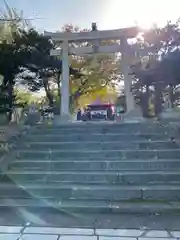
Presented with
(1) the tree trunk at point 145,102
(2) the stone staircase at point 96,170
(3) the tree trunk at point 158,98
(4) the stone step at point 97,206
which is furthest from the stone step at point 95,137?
(1) the tree trunk at point 145,102

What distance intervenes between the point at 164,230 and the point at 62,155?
324cm

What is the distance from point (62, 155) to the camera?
21.3 ft

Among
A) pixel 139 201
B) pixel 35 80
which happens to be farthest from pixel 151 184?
pixel 35 80

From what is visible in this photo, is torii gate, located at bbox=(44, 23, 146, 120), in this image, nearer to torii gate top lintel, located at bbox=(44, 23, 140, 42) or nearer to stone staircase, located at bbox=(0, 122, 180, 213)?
torii gate top lintel, located at bbox=(44, 23, 140, 42)

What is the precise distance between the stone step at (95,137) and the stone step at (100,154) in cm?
74

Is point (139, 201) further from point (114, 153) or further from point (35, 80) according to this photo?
point (35, 80)

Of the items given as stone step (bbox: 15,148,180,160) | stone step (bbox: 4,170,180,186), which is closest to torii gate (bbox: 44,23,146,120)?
stone step (bbox: 15,148,180,160)

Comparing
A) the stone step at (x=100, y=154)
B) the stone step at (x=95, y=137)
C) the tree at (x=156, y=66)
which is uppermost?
the tree at (x=156, y=66)

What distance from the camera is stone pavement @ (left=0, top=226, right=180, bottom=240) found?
3.44m

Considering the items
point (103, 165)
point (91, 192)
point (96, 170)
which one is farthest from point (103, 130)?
point (91, 192)

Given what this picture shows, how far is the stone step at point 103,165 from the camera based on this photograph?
5797 millimetres

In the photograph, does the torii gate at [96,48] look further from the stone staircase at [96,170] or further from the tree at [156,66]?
the stone staircase at [96,170]

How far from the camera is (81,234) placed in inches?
140

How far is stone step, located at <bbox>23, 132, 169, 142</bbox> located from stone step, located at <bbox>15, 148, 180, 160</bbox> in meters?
0.74
